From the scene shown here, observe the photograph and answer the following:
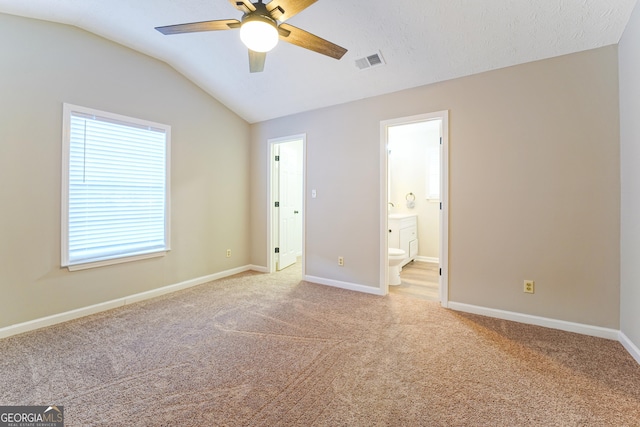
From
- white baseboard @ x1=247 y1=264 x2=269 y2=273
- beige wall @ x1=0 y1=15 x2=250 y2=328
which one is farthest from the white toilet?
beige wall @ x1=0 y1=15 x2=250 y2=328

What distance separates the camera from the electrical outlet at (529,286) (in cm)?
258

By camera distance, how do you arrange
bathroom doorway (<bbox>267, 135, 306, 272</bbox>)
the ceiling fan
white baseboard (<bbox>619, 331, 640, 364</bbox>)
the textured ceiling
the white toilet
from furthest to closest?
bathroom doorway (<bbox>267, 135, 306, 272</bbox>)
the white toilet
the textured ceiling
white baseboard (<bbox>619, 331, 640, 364</bbox>)
the ceiling fan

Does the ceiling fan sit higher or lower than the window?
higher

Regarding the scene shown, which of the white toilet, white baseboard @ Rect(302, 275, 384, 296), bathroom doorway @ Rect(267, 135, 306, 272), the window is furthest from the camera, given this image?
bathroom doorway @ Rect(267, 135, 306, 272)

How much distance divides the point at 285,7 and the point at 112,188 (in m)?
2.65

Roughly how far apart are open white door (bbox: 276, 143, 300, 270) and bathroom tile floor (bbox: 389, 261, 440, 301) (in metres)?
1.91

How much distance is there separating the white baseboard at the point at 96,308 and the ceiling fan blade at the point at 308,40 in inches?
123

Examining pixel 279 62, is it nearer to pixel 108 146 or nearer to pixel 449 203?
pixel 108 146

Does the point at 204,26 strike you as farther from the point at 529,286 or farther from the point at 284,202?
the point at 529,286

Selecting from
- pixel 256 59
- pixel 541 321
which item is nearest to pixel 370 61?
pixel 256 59

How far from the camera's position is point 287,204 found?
4.80m

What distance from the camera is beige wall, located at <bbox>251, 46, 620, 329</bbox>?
2.31m

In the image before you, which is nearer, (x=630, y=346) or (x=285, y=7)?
(x=285, y=7)

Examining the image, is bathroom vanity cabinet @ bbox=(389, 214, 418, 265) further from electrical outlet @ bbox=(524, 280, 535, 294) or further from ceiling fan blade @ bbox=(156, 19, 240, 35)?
ceiling fan blade @ bbox=(156, 19, 240, 35)
